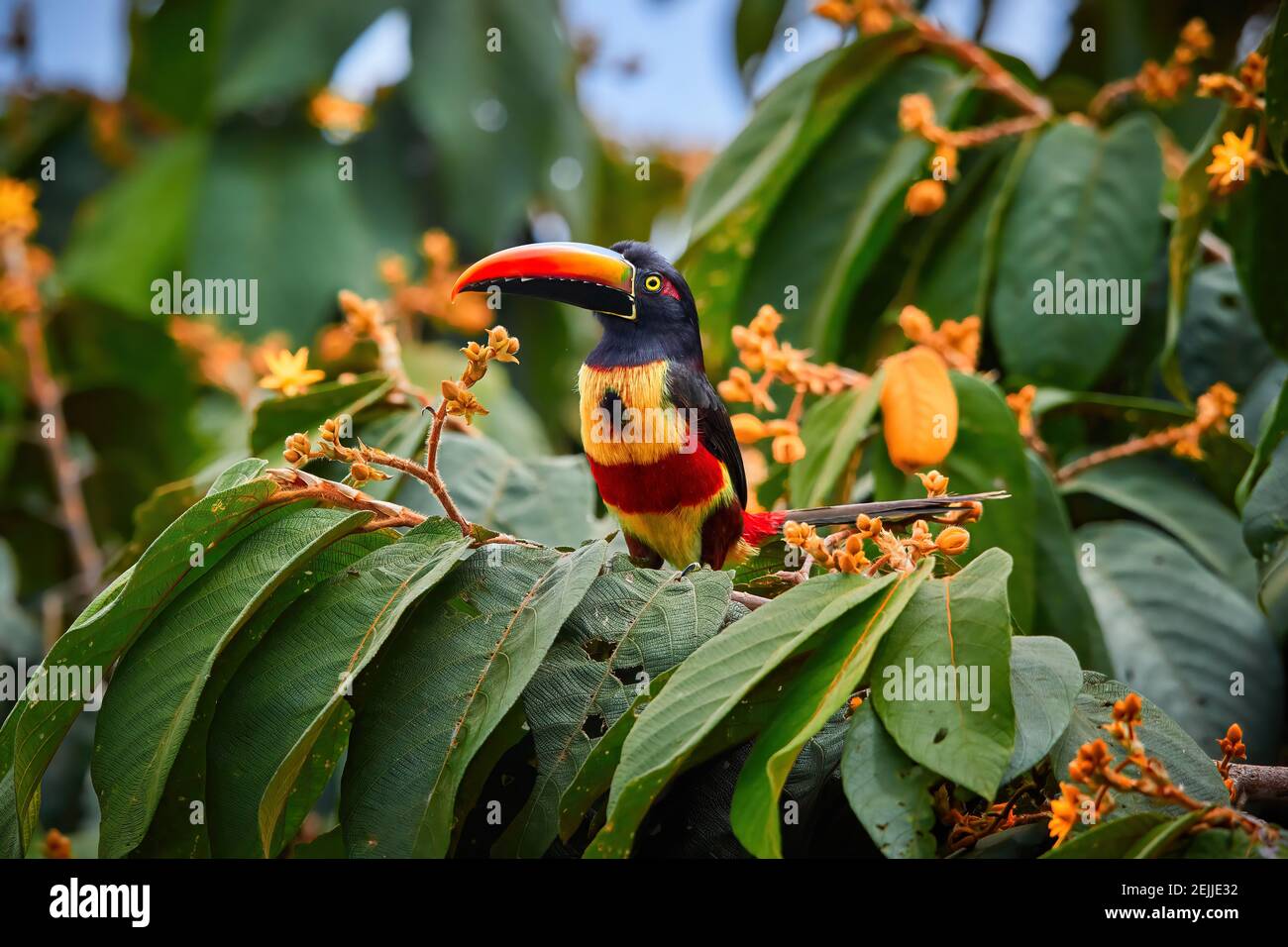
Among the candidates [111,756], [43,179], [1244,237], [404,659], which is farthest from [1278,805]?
[43,179]

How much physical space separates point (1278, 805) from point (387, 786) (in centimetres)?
161

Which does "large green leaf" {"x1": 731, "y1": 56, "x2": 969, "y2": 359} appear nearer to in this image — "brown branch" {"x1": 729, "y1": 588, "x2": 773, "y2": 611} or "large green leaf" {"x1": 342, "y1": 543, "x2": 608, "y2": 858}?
"brown branch" {"x1": 729, "y1": 588, "x2": 773, "y2": 611}

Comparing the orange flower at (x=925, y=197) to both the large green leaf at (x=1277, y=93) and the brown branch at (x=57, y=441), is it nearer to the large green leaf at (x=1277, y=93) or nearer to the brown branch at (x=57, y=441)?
the large green leaf at (x=1277, y=93)

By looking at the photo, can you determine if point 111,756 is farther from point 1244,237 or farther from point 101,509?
point 101,509

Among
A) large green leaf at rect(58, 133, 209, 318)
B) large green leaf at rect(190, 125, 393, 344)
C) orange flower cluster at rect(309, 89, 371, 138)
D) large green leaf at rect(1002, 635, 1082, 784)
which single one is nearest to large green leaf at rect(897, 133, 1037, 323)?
large green leaf at rect(1002, 635, 1082, 784)

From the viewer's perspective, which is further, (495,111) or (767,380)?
(495,111)

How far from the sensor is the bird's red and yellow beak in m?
2.12

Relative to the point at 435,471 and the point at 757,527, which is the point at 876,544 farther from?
the point at 757,527

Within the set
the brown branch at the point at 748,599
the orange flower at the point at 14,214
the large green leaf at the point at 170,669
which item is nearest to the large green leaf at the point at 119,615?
the large green leaf at the point at 170,669

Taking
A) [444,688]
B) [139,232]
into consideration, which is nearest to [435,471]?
[444,688]

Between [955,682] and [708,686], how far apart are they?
0.28 metres

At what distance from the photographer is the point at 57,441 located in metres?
3.88

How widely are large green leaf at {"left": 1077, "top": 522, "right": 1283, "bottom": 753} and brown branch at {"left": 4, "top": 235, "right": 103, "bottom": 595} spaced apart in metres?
2.80

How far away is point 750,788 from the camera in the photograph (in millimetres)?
A: 1406
